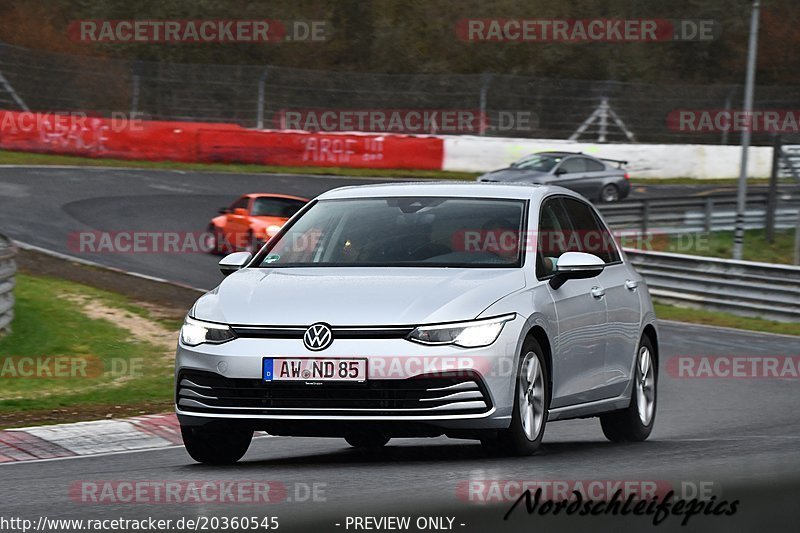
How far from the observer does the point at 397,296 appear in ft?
25.7

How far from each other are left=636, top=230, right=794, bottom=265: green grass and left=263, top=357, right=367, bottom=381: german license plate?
24.1 m

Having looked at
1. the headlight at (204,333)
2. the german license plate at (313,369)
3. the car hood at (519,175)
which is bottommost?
the car hood at (519,175)

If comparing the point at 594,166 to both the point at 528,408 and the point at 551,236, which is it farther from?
the point at 528,408

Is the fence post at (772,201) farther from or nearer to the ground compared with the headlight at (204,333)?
nearer to the ground

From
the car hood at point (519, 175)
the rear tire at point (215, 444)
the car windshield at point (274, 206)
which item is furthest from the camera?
the car hood at point (519, 175)

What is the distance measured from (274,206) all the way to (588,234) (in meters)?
17.1

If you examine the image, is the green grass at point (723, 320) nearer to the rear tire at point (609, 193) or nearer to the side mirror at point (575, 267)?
the rear tire at point (609, 193)

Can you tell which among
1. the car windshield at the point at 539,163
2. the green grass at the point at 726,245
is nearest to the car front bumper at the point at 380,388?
the green grass at the point at 726,245

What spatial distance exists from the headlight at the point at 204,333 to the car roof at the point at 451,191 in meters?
1.56

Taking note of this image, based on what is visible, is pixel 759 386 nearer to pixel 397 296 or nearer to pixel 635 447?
pixel 635 447

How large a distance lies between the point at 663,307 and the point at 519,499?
20436 millimetres

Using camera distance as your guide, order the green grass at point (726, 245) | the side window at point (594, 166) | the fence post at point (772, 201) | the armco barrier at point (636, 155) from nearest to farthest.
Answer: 1. the green grass at point (726, 245)
2. the fence post at point (772, 201)
3. the side window at point (594, 166)
4. the armco barrier at point (636, 155)

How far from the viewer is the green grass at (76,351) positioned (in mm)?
13156

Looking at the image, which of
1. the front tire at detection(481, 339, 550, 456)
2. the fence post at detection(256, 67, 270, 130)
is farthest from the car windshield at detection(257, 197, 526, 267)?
the fence post at detection(256, 67, 270, 130)
